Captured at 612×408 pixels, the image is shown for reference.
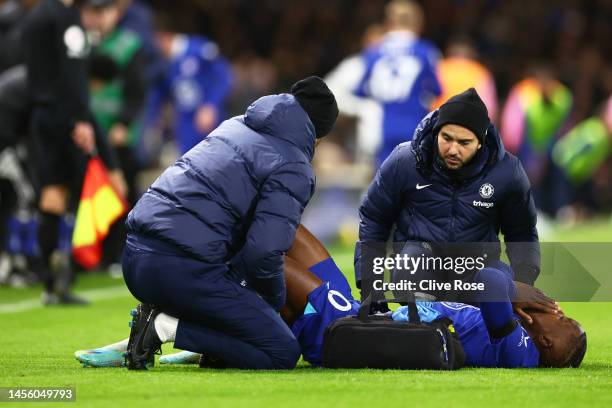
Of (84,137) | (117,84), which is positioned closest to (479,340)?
(84,137)

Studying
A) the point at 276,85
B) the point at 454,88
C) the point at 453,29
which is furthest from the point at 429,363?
the point at 453,29

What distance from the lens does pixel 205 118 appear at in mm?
15141

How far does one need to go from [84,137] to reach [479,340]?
411 centimetres

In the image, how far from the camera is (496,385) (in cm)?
584

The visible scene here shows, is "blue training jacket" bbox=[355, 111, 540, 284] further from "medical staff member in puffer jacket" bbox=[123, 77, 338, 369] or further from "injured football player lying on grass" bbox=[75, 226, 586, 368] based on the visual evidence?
"medical staff member in puffer jacket" bbox=[123, 77, 338, 369]

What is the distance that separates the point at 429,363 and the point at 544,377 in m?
0.50

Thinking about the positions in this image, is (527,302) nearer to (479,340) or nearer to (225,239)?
(479,340)

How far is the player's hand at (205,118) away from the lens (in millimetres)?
15109

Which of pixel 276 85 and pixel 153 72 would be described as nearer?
pixel 153 72

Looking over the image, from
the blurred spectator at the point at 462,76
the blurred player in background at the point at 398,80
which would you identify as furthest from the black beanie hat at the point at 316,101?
the blurred spectator at the point at 462,76

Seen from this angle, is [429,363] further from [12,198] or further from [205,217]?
[12,198]

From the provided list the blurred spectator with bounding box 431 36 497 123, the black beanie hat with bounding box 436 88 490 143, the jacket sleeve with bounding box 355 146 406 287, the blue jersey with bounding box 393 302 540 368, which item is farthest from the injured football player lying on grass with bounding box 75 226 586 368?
the blurred spectator with bounding box 431 36 497 123

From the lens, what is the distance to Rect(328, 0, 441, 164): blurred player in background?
43.1ft

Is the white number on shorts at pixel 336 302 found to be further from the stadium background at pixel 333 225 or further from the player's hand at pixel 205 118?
the player's hand at pixel 205 118
